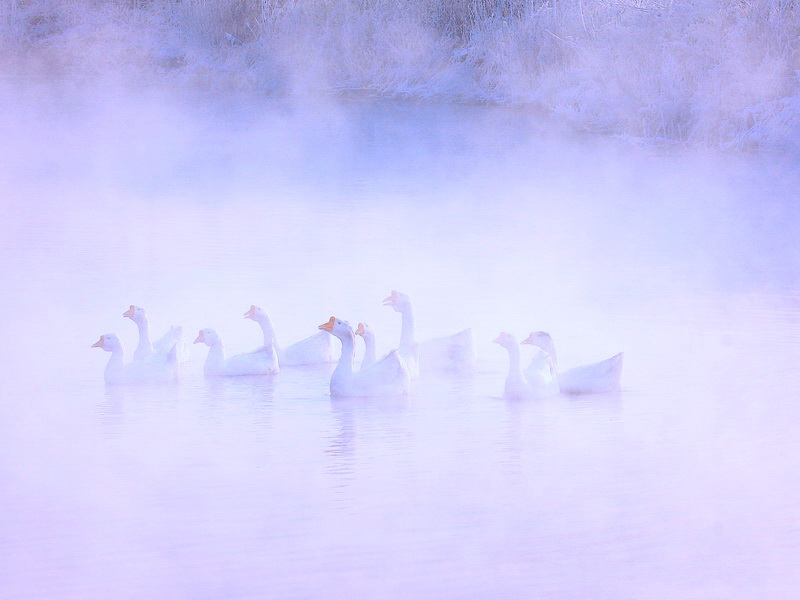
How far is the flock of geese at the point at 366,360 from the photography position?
21.8 feet

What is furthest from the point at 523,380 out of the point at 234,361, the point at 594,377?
the point at 234,361

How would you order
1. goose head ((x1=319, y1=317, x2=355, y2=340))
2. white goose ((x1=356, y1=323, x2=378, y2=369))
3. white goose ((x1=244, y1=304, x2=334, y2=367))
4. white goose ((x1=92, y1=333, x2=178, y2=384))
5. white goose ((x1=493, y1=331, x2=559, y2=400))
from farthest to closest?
white goose ((x1=244, y1=304, x2=334, y2=367)) → white goose ((x1=356, y1=323, x2=378, y2=369)) → goose head ((x1=319, y1=317, x2=355, y2=340)) → white goose ((x1=92, y1=333, x2=178, y2=384)) → white goose ((x1=493, y1=331, x2=559, y2=400))

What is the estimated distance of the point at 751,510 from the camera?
204 inches

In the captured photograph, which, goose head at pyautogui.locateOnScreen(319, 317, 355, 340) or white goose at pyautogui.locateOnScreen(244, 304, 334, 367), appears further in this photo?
white goose at pyautogui.locateOnScreen(244, 304, 334, 367)

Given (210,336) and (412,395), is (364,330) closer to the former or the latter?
(412,395)

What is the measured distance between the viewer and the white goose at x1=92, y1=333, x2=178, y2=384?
6805 mm

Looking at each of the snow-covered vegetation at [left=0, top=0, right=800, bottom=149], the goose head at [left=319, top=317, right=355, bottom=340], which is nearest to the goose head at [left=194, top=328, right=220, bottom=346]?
the goose head at [left=319, top=317, right=355, bottom=340]

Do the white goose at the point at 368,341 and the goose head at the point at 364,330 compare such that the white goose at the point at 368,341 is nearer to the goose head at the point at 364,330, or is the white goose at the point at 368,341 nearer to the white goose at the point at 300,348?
the goose head at the point at 364,330

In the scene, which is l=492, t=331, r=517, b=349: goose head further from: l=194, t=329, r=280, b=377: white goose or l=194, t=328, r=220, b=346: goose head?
l=194, t=328, r=220, b=346: goose head

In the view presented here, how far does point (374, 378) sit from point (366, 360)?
430 mm

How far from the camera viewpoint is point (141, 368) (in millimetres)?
6805

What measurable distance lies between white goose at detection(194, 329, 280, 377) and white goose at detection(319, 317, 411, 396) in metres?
0.44

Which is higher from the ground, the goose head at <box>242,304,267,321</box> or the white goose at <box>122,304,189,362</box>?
the goose head at <box>242,304,267,321</box>

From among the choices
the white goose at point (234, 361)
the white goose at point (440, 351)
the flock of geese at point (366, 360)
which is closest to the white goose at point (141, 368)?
the flock of geese at point (366, 360)
